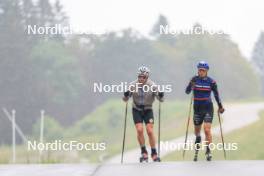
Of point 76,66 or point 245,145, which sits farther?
point 76,66

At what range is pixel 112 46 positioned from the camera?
147ft

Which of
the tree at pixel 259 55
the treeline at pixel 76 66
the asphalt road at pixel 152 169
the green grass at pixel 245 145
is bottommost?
the asphalt road at pixel 152 169

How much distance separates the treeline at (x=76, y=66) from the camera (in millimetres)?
41312

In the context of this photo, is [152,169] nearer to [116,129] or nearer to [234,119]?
[234,119]

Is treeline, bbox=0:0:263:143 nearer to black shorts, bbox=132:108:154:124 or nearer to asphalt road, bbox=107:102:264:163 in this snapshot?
asphalt road, bbox=107:102:264:163

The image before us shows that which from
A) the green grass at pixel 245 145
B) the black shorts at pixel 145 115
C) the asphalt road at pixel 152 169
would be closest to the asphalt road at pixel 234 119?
the green grass at pixel 245 145

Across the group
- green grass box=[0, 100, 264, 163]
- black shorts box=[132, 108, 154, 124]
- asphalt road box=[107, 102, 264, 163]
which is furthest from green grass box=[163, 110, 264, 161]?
black shorts box=[132, 108, 154, 124]

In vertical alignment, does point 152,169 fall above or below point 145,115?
below

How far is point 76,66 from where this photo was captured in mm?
46750

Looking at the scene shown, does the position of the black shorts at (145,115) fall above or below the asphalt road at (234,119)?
below

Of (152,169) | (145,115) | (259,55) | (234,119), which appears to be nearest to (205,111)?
(145,115)

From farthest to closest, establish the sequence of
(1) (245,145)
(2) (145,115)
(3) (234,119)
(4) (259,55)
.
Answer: (4) (259,55), (3) (234,119), (1) (245,145), (2) (145,115)

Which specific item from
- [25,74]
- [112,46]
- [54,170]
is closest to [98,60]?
[112,46]

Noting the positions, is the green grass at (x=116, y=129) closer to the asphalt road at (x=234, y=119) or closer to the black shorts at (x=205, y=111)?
the asphalt road at (x=234, y=119)
